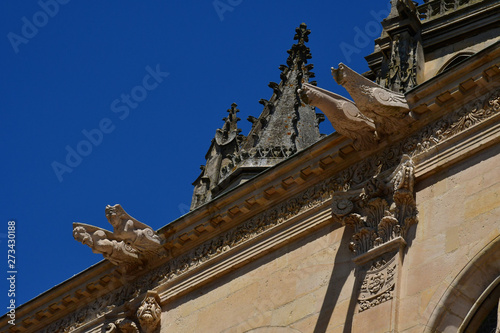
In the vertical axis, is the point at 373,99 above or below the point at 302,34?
below

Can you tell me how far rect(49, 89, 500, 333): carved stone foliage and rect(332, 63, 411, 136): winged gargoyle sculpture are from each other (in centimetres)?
32

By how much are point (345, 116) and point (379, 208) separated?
52.3 inches

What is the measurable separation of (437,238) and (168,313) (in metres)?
4.84

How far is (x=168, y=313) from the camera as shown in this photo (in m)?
16.5

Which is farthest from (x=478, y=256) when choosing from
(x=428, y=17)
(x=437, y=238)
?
(x=428, y=17)

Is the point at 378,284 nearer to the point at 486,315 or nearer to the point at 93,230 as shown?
the point at 486,315

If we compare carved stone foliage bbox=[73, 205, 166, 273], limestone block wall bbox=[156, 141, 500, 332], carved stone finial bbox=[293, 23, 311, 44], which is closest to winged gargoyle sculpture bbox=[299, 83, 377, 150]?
limestone block wall bbox=[156, 141, 500, 332]

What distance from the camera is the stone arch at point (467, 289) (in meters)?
12.6

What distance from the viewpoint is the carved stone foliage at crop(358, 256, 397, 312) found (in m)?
13.3

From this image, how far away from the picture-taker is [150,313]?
16.5 m

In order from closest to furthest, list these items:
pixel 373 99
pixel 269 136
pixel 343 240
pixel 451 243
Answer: pixel 451 243 < pixel 373 99 < pixel 343 240 < pixel 269 136

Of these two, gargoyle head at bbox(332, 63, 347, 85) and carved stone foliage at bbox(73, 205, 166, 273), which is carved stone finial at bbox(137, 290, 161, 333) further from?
gargoyle head at bbox(332, 63, 347, 85)

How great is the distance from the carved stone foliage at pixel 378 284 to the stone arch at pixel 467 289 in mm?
728

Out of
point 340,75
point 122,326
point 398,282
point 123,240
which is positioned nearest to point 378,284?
point 398,282
